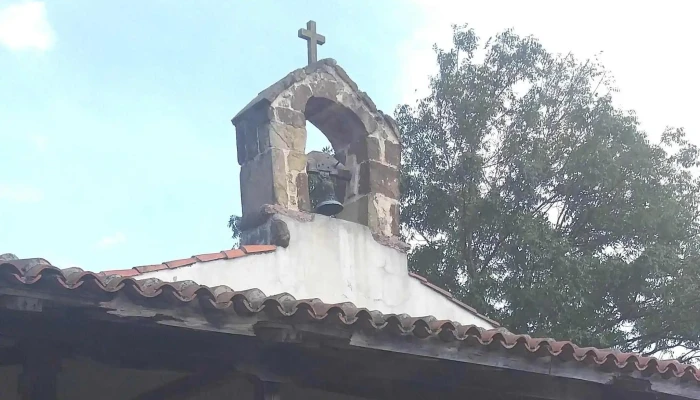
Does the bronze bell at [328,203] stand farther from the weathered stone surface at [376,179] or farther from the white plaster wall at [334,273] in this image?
the weathered stone surface at [376,179]

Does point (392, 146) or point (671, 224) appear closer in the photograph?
point (392, 146)

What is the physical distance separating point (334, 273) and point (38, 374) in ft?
9.32

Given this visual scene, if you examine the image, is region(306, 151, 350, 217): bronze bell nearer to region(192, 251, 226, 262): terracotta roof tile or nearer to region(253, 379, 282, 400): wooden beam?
region(192, 251, 226, 262): terracotta roof tile

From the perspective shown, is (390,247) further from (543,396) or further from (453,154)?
(453,154)

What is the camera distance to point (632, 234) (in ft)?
45.9

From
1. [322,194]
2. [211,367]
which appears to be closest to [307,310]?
[211,367]

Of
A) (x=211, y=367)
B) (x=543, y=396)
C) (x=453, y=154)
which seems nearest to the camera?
(x=211, y=367)

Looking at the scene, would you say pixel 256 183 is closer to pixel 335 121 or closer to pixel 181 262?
pixel 335 121

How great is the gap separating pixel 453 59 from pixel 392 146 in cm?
850

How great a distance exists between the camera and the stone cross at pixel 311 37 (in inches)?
277

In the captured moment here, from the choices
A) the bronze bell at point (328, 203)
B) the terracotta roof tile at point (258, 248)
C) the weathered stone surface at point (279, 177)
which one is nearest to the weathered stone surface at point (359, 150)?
the bronze bell at point (328, 203)

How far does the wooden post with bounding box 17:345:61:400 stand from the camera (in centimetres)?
372

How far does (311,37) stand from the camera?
7.09 metres

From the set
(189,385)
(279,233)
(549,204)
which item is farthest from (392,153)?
(549,204)
